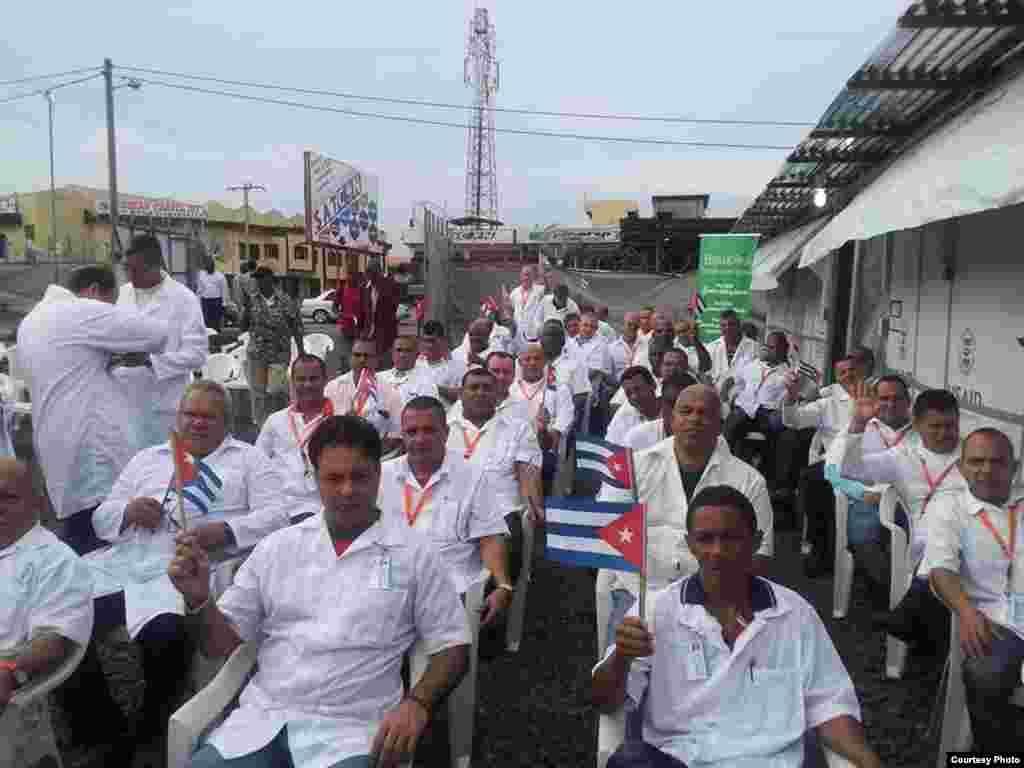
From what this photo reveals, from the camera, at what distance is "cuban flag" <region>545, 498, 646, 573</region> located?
2301 millimetres

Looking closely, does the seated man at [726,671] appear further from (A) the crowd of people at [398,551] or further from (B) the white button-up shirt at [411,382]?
(B) the white button-up shirt at [411,382]

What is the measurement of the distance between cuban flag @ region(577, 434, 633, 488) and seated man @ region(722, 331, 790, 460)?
3.30 metres

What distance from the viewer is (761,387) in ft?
22.6

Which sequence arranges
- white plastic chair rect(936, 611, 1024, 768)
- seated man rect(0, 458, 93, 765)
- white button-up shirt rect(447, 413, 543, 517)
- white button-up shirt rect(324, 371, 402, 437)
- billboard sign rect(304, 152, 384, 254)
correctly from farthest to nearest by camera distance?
1. billboard sign rect(304, 152, 384, 254)
2. white button-up shirt rect(324, 371, 402, 437)
3. white button-up shirt rect(447, 413, 543, 517)
4. white plastic chair rect(936, 611, 1024, 768)
5. seated man rect(0, 458, 93, 765)

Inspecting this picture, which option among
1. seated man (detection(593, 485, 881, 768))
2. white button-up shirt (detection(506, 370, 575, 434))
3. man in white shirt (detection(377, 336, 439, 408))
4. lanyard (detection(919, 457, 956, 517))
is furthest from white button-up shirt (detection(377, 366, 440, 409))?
seated man (detection(593, 485, 881, 768))

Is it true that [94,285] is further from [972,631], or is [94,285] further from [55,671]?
[972,631]

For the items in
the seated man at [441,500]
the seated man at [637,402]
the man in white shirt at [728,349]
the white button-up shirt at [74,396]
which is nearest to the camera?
the seated man at [441,500]

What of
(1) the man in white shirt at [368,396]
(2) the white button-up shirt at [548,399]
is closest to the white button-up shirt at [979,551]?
(2) the white button-up shirt at [548,399]

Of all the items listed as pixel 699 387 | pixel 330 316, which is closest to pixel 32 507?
pixel 699 387

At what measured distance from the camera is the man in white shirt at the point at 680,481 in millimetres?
3193

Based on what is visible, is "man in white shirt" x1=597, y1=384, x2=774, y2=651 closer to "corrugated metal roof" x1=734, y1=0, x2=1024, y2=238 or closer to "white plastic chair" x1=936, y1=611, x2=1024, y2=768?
"white plastic chair" x1=936, y1=611, x2=1024, y2=768

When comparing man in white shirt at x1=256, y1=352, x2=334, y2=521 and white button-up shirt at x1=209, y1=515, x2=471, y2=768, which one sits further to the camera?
man in white shirt at x1=256, y1=352, x2=334, y2=521

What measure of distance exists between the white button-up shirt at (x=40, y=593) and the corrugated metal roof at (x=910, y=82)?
431 centimetres

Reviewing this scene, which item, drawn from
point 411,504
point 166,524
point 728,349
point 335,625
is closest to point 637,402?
point 411,504
